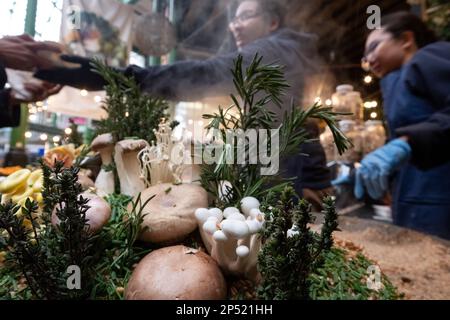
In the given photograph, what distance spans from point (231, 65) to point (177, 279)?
1016mm

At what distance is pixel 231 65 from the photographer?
127 cm

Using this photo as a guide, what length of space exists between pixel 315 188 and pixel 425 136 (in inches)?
22.2

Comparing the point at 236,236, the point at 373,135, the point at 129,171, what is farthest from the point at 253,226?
the point at 373,135

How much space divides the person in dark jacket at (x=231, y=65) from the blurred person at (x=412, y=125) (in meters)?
0.29

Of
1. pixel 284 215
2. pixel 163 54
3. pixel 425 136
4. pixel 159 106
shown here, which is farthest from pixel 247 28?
pixel 284 215

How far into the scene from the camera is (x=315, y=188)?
1.36 metres

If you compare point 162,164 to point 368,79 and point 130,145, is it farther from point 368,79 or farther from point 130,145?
point 368,79

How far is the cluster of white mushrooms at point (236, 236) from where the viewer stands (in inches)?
19.5

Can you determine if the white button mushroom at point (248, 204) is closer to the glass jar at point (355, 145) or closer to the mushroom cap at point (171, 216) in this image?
the mushroom cap at point (171, 216)

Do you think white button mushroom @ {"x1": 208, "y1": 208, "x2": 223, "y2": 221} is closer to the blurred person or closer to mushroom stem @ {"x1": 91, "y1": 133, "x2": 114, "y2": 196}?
mushroom stem @ {"x1": 91, "y1": 133, "x2": 114, "y2": 196}

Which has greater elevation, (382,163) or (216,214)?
(382,163)

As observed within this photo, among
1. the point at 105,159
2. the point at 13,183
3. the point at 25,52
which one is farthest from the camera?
the point at 25,52

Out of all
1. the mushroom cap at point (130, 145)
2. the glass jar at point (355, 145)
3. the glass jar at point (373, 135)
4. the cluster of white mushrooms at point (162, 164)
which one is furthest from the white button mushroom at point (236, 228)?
the glass jar at point (373, 135)

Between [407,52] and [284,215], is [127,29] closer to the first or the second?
[407,52]
